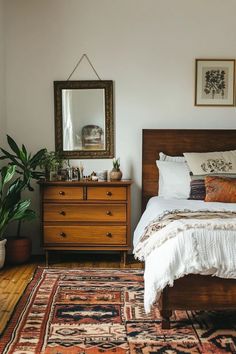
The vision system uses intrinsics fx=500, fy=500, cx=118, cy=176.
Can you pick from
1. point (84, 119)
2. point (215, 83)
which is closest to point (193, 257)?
point (84, 119)

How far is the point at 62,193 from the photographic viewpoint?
15.9ft

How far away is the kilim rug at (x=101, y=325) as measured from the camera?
9.37 feet

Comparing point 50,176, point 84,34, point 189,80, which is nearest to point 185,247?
point 50,176

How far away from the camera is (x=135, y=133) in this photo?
5.24 meters

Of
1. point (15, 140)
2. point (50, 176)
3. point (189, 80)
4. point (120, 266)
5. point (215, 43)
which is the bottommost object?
point (120, 266)

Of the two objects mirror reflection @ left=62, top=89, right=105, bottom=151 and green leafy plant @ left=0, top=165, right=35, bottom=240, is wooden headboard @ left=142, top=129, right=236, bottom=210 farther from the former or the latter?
green leafy plant @ left=0, top=165, right=35, bottom=240

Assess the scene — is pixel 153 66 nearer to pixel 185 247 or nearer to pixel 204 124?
pixel 204 124

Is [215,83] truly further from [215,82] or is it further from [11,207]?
[11,207]

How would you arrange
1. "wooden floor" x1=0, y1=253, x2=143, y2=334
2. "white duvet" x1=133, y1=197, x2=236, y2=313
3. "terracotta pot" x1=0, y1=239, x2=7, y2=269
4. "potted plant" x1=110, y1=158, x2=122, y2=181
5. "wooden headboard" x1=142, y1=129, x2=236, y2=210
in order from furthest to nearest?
"wooden headboard" x1=142, y1=129, x2=236, y2=210, "potted plant" x1=110, y1=158, x2=122, y2=181, "terracotta pot" x1=0, y1=239, x2=7, y2=269, "wooden floor" x1=0, y1=253, x2=143, y2=334, "white duvet" x1=133, y1=197, x2=236, y2=313

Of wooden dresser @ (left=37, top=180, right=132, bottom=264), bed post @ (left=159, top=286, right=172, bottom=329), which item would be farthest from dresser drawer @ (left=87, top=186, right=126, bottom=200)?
bed post @ (left=159, top=286, right=172, bottom=329)

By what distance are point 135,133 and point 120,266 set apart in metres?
1.39

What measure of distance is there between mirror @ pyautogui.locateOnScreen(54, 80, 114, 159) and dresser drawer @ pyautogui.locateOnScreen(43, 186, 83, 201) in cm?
53

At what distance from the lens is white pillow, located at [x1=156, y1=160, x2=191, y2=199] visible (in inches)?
186

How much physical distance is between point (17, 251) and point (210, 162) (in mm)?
2060
